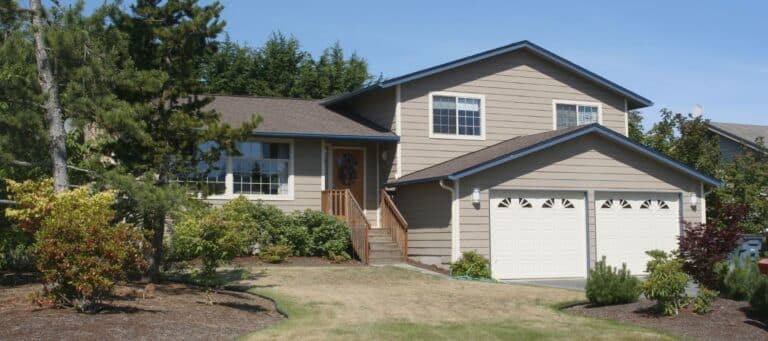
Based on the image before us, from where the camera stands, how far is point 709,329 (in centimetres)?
1056

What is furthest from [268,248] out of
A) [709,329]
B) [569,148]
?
[709,329]

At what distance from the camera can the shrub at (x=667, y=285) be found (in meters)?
11.1

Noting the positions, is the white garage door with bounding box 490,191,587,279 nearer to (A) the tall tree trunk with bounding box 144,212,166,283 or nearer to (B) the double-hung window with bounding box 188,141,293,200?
(B) the double-hung window with bounding box 188,141,293,200

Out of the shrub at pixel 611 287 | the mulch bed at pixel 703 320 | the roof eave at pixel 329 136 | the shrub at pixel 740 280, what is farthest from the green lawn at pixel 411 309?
the roof eave at pixel 329 136

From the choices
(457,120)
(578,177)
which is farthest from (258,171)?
(578,177)

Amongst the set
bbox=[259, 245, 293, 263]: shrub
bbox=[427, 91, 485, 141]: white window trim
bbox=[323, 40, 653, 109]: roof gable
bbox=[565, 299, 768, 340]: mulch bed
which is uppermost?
bbox=[323, 40, 653, 109]: roof gable

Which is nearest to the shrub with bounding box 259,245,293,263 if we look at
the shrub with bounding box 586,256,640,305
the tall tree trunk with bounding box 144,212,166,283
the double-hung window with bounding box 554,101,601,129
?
the tall tree trunk with bounding box 144,212,166,283

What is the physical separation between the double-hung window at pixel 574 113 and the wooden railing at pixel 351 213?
6.61 m

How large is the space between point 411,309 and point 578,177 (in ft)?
26.3

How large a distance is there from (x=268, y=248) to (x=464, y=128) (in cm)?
639

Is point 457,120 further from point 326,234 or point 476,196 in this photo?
point 326,234

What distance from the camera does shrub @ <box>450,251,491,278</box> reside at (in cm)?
1730

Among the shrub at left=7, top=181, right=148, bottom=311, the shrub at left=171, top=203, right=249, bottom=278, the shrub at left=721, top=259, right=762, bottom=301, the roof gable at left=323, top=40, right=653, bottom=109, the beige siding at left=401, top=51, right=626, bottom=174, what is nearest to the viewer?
the shrub at left=7, top=181, right=148, bottom=311

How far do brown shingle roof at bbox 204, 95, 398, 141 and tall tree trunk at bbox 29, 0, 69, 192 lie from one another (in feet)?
22.9
